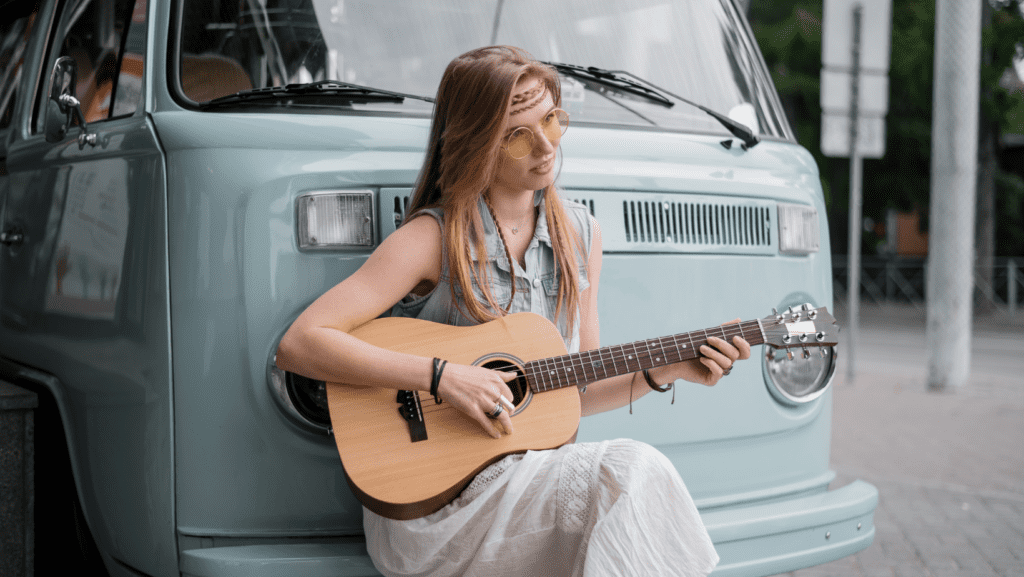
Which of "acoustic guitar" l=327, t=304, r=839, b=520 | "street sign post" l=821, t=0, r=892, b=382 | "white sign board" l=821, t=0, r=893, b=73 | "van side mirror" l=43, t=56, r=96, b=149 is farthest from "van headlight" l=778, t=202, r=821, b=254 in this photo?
"white sign board" l=821, t=0, r=893, b=73

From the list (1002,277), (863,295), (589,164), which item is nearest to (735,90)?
(589,164)

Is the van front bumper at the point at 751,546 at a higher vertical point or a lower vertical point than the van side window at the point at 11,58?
lower

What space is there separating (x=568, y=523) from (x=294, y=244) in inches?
36.4

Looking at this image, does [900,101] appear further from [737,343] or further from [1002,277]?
[737,343]

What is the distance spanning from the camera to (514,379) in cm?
217

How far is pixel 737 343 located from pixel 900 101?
766 inches

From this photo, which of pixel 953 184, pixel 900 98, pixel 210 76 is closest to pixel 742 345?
pixel 210 76

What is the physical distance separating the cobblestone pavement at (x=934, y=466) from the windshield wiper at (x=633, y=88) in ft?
7.12

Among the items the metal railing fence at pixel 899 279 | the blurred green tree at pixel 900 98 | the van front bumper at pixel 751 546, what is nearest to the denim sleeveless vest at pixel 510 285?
→ the van front bumper at pixel 751 546

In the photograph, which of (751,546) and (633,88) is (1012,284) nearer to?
(633,88)

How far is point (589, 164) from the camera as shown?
2.53 metres

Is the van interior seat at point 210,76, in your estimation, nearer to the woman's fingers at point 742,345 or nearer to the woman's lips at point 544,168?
the woman's lips at point 544,168

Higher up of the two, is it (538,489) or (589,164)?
(589,164)

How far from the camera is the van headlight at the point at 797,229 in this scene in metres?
2.76
